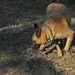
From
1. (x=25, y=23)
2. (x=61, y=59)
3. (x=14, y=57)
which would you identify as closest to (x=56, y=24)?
(x=61, y=59)

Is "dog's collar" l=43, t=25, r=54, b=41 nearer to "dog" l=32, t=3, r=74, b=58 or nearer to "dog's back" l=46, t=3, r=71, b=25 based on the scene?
"dog" l=32, t=3, r=74, b=58

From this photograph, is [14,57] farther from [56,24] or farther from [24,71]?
[56,24]

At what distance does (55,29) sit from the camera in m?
6.60

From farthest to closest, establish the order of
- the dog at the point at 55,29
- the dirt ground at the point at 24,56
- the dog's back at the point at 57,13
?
the dog's back at the point at 57,13, the dog at the point at 55,29, the dirt ground at the point at 24,56

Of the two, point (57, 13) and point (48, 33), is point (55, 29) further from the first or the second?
point (57, 13)

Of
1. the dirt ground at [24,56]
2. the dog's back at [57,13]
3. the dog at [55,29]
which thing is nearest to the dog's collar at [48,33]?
the dog at [55,29]

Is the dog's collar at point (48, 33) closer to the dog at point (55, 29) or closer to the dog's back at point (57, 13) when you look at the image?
the dog at point (55, 29)

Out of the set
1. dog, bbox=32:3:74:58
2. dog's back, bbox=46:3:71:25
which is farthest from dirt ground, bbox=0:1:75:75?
dog's back, bbox=46:3:71:25

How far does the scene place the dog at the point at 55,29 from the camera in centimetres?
631

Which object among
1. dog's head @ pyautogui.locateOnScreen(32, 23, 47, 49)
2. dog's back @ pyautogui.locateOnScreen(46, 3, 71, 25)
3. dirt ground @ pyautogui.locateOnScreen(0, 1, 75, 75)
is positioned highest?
dog's back @ pyautogui.locateOnScreen(46, 3, 71, 25)

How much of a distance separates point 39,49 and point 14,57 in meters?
0.70

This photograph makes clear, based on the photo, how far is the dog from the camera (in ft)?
20.7

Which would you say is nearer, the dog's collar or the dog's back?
the dog's collar

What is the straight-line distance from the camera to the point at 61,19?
6.88 meters
